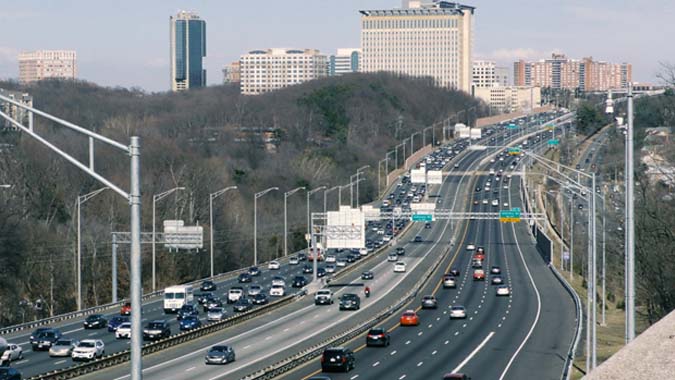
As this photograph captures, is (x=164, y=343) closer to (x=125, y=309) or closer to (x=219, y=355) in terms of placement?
(x=219, y=355)

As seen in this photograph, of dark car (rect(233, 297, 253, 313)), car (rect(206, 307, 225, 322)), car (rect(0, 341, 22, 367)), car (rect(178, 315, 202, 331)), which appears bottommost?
dark car (rect(233, 297, 253, 313))

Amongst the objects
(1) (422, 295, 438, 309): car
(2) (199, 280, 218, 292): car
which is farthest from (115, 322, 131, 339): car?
(2) (199, 280, 218, 292): car

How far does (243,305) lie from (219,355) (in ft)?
72.6

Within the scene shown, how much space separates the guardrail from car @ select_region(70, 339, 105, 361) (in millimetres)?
722

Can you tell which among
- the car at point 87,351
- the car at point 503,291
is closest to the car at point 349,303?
the car at point 503,291

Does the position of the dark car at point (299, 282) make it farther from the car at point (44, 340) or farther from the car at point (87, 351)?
the car at point (87, 351)

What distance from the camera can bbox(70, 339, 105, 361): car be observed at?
45.2m

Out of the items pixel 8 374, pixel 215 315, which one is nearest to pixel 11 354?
pixel 8 374

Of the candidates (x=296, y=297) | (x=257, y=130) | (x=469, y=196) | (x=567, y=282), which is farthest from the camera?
(x=257, y=130)

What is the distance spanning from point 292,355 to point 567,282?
121ft

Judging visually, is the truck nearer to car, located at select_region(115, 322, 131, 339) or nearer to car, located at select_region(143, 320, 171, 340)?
car, located at select_region(115, 322, 131, 339)

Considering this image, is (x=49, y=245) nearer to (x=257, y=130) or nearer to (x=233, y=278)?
(x=233, y=278)

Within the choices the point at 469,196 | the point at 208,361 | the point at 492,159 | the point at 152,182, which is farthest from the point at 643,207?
the point at 492,159

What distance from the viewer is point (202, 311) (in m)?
67.6
